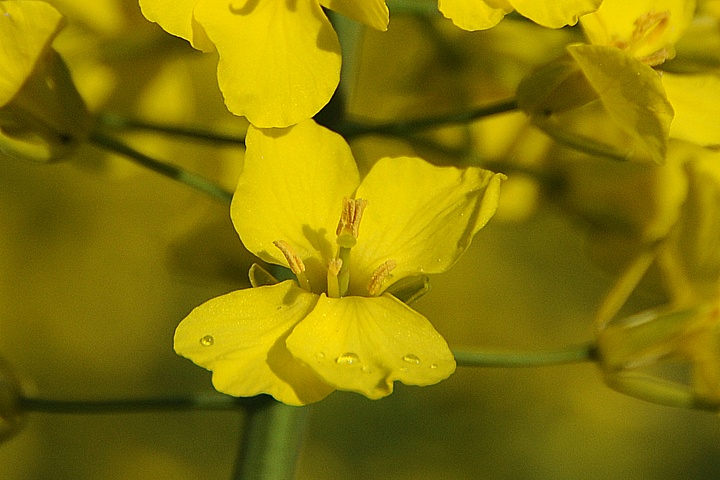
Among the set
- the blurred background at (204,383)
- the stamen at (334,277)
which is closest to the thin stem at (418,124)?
the stamen at (334,277)

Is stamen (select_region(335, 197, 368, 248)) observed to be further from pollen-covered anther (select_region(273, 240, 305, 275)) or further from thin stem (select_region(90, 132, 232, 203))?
thin stem (select_region(90, 132, 232, 203))

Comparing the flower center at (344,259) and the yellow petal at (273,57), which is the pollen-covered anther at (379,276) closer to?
the flower center at (344,259)

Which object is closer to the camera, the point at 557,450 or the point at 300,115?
the point at 300,115

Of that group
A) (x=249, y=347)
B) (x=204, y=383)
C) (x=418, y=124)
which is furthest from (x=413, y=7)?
(x=204, y=383)

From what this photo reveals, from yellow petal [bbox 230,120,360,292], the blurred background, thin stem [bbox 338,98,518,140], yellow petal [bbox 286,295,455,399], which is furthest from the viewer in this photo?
the blurred background

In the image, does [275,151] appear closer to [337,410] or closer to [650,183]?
[650,183]

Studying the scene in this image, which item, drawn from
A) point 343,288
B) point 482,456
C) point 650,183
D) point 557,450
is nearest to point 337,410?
point 482,456

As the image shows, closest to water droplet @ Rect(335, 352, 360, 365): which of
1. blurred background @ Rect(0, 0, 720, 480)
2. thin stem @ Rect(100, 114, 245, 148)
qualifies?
thin stem @ Rect(100, 114, 245, 148)
